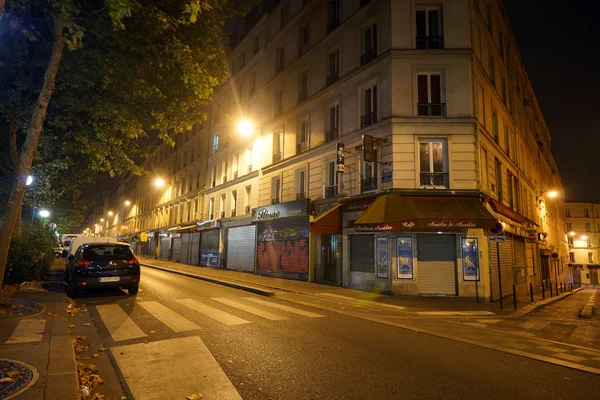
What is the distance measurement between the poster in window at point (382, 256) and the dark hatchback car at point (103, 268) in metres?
9.41

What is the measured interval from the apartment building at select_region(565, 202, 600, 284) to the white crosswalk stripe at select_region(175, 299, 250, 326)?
217ft

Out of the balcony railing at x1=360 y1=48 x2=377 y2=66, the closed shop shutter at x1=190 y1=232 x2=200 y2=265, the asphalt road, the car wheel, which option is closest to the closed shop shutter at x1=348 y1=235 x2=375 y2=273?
the asphalt road

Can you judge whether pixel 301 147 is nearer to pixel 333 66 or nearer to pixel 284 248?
pixel 333 66

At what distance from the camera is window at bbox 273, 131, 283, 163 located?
2211 cm

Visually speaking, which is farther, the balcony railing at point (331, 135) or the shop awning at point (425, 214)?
the balcony railing at point (331, 135)

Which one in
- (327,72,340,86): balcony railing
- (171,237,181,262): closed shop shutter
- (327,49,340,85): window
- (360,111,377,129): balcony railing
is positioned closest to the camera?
(360,111,377,129): balcony railing

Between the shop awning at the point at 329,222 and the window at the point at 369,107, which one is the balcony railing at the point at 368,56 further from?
the shop awning at the point at 329,222

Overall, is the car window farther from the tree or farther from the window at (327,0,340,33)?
the window at (327,0,340,33)

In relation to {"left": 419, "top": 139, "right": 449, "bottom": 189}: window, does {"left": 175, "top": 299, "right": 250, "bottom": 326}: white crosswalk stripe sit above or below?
below

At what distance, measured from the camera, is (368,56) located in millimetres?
16516

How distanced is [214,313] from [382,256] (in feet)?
27.4

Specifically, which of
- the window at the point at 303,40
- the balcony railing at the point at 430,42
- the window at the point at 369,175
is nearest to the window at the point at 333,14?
the window at the point at 303,40

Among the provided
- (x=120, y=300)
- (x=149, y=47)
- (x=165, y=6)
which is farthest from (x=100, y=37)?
(x=120, y=300)

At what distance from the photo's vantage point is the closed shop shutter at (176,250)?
1449 inches
